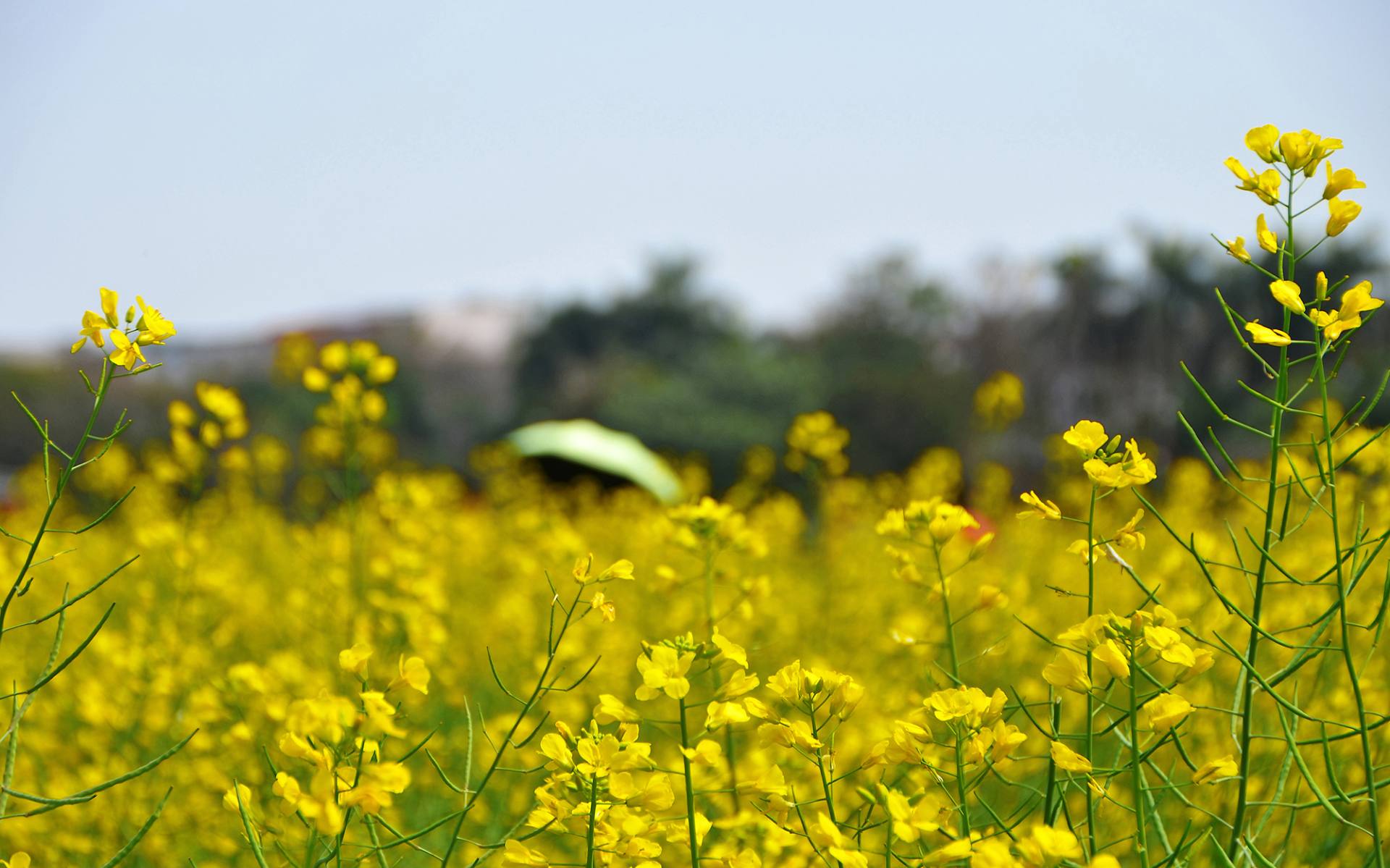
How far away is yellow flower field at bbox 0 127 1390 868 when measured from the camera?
101 cm

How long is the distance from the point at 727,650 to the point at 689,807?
5.8 inches

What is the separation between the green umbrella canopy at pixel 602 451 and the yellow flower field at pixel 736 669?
19.1 ft

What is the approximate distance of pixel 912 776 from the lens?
110 centimetres

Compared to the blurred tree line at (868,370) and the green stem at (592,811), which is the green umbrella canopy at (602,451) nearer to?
the blurred tree line at (868,370)

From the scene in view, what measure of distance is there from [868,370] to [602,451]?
4960 millimetres

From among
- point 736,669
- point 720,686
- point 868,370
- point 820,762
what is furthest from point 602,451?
point 820,762

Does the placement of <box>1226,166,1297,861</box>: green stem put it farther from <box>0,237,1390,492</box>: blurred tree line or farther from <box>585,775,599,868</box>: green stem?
<box>0,237,1390,492</box>: blurred tree line

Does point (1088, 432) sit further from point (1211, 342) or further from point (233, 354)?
point (233, 354)

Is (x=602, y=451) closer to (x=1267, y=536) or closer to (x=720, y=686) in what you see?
(x=720, y=686)

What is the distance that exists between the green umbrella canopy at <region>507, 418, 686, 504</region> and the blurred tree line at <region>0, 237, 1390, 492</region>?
90cm

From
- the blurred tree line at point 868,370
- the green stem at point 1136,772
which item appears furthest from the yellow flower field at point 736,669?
the blurred tree line at point 868,370

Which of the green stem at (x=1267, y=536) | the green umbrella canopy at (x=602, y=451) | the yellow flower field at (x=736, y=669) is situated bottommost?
the green umbrella canopy at (x=602, y=451)

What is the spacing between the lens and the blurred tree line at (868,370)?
40.0 ft

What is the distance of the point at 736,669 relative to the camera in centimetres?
178
